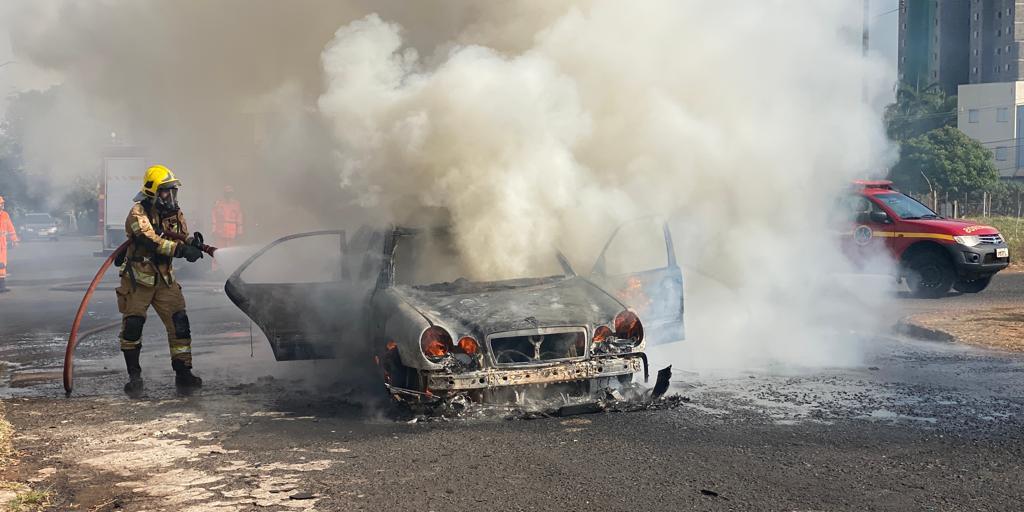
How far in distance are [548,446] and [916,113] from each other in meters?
59.7

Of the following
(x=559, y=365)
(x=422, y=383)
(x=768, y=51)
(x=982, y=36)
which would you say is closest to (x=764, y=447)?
(x=559, y=365)

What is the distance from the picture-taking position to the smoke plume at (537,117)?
8.16 metres

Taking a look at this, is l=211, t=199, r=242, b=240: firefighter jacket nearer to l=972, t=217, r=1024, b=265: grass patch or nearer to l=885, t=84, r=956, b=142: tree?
l=972, t=217, r=1024, b=265: grass patch

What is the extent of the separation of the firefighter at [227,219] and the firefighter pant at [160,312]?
6.76 m

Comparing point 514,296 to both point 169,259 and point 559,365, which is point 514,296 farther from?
point 169,259

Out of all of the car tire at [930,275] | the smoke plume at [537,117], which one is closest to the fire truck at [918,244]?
the car tire at [930,275]

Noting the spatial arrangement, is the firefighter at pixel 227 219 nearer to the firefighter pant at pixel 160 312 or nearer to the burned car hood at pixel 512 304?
the firefighter pant at pixel 160 312

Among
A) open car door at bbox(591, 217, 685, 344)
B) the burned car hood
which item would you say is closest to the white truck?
open car door at bbox(591, 217, 685, 344)

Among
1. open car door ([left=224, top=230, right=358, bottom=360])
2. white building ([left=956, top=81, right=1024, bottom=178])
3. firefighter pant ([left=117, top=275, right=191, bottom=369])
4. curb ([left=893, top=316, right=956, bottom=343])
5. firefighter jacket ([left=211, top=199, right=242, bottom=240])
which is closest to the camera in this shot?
open car door ([left=224, top=230, right=358, bottom=360])

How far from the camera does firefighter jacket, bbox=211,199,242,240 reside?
51.6 feet

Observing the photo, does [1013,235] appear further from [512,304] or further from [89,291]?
[89,291]

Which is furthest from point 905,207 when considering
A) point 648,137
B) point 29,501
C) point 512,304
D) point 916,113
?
point 916,113

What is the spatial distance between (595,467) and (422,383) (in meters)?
1.54

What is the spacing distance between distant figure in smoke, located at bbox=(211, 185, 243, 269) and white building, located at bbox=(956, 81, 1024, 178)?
78.3m
